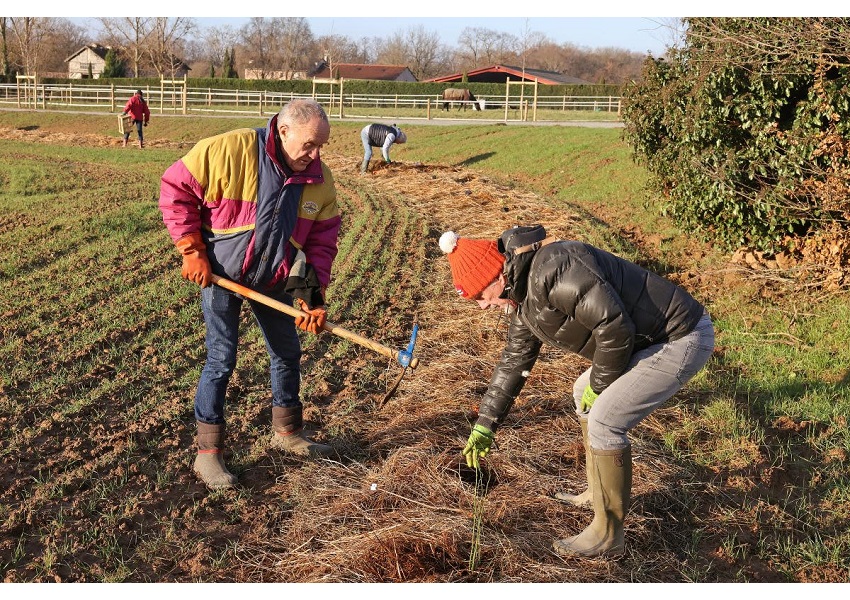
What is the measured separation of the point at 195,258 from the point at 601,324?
6.88ft

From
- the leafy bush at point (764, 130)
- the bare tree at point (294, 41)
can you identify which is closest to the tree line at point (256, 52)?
the bare tree at point (294, 41)

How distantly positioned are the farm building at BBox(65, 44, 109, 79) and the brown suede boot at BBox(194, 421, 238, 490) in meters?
80.8

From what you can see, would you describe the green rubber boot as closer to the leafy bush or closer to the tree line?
the leafy bush

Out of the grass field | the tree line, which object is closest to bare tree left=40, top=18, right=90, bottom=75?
the tree line

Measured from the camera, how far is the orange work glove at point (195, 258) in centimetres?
403

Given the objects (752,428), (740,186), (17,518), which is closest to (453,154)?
(740,186)

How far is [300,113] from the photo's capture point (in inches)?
156

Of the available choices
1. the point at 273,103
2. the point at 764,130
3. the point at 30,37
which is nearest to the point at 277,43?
the point at 30,37

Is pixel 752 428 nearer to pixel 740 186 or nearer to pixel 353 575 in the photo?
pixel 353 575

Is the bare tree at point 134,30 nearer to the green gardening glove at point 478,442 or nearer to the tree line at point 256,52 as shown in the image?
the tree line at point 256,52

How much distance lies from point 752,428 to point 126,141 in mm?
22639

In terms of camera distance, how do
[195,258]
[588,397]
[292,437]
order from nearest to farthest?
[588,397], [195,258], [292,437]

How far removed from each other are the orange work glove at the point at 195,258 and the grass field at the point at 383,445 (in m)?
1.13

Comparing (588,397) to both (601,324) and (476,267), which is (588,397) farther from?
(476,267)
